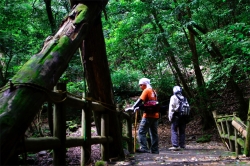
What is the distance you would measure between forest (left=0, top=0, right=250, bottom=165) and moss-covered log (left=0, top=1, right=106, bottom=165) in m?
5.70

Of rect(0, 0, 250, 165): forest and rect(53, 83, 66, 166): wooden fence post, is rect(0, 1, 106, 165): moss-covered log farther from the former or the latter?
rect(0, 0, 250, 165): forest

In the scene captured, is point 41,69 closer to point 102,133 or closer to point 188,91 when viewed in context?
point 102,133

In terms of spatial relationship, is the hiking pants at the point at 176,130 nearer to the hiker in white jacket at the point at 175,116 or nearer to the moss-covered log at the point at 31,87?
the hiker in white jacket at the point at 175,116

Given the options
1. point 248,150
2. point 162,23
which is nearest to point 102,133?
point 248,150

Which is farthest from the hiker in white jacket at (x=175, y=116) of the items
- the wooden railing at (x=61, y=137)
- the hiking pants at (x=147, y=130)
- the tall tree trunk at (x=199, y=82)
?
the tall tree trunk at (x=199, y=82)

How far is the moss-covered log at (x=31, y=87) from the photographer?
7.25 feet

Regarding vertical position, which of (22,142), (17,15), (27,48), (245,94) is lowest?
(22,142)

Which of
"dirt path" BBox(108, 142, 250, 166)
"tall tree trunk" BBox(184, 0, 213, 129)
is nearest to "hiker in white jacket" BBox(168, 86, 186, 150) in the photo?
"dirt path" BBox(108, 142, 250, 166)

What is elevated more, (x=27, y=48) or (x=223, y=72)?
(x=27, y=48)

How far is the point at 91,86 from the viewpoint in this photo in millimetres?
5477

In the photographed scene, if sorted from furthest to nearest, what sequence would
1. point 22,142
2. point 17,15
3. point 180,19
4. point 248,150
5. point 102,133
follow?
point 180,19
point 17,15
point 102,133
point 248,150
point 22,142

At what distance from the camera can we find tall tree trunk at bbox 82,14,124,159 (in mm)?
5170

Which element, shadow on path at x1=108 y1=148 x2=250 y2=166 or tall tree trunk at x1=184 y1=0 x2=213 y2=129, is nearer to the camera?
shadow on path at x1=108 y1=148 x2=250 y2=166

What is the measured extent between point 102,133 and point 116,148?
56cm
